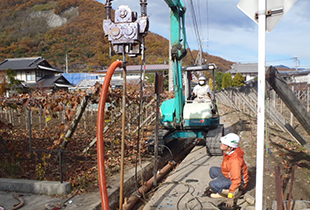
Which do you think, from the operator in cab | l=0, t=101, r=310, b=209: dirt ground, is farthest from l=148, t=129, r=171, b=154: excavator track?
the operator in cab

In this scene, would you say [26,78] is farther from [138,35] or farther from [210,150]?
[138,35]

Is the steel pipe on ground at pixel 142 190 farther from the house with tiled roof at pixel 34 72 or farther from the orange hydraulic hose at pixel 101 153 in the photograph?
the house with tiled roof at pixel 34 72

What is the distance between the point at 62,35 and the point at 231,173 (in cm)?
8347

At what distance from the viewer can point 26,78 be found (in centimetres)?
3694

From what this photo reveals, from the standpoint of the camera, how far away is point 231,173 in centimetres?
417

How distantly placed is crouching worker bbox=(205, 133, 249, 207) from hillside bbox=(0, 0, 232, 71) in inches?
1787

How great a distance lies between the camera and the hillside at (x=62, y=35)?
6288 cm

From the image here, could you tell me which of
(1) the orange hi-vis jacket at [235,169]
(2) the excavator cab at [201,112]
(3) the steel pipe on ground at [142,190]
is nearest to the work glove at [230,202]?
(1) the orange hi-vis jacket at [235,169]

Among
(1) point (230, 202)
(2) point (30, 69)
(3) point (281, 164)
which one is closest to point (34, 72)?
(2) point (30, 69)

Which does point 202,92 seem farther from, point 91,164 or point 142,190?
point 142,190

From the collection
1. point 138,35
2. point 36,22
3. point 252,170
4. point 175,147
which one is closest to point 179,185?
point 252,170

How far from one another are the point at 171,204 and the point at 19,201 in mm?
2501

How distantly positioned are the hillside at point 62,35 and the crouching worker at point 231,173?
45.4m

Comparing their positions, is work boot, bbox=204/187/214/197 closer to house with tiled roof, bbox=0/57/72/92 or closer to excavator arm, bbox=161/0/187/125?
excavator arm, bbox=161/0/187/125
